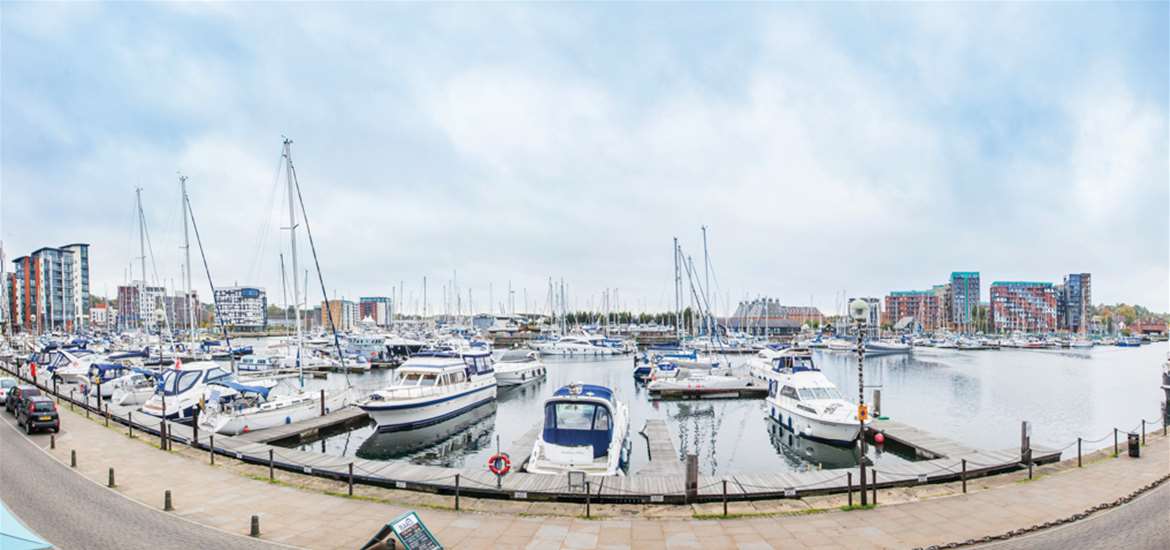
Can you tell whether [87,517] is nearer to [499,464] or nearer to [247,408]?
[499,464]

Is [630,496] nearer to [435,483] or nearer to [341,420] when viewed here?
[435,483]

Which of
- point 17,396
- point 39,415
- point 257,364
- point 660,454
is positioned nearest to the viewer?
point 39,415

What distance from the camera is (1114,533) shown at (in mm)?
13508

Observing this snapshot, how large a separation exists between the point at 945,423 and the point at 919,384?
2508 cm

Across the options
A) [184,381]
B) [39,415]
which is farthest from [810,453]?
[184,381]

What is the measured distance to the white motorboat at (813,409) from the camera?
30.6m

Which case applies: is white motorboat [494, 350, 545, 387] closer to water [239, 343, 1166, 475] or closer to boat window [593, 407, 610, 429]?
water [239, 343, 1166, 475]

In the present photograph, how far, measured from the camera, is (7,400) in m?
33.3

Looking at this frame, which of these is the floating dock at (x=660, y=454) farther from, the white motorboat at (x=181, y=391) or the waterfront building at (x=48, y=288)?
the waterfront building at (x=48, y=288)

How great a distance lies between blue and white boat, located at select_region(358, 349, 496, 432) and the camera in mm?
34406

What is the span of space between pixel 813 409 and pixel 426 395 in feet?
75.5

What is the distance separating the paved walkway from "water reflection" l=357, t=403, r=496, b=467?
11388mm

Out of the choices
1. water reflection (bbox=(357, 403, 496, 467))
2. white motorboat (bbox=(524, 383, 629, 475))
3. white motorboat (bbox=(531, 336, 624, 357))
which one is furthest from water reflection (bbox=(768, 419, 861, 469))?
white motorboat (bbox=(531, 336, 624, 357))

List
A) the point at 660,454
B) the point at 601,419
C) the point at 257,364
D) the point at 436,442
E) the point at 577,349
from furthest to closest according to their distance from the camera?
the point at 577,349 → the point at 257,364 → the point at 436,442 → the point at 660,454 → the point at 601,419
